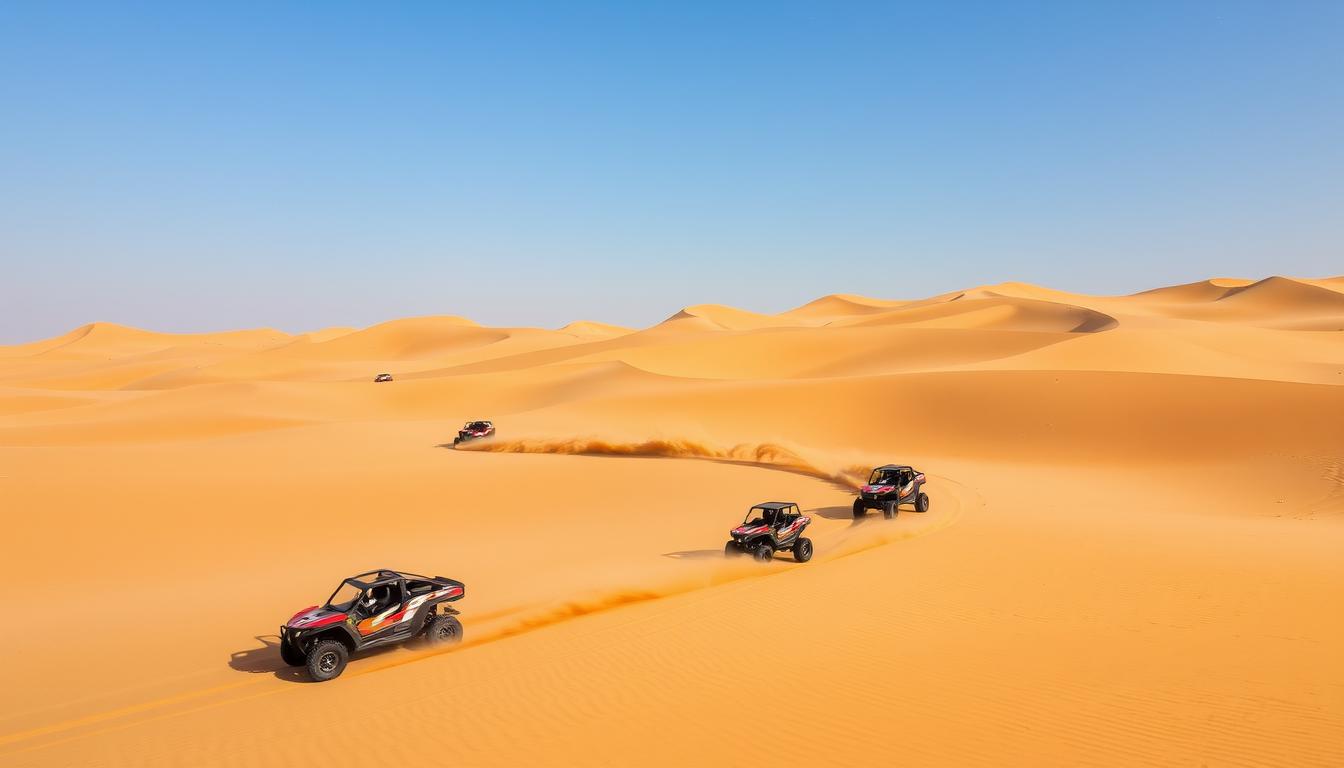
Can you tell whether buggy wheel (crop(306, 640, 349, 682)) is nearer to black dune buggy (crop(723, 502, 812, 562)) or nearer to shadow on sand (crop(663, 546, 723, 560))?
shadow on sand (crop(663, 546, 723, 560))

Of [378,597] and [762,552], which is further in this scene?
[762,552]

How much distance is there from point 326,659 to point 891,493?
13.0 metres

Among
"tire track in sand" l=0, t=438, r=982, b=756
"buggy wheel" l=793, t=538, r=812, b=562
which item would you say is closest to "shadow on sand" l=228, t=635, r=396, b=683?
"tire track in sand" l=0, t=438, r=982, b=756

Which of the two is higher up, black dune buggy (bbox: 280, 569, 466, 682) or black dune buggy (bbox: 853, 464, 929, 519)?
black dune buggy (bbox: 853, 464, 929, 519)

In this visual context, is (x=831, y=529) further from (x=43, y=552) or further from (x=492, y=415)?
(x=492, y=415)

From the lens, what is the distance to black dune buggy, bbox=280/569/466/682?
9.41 meters

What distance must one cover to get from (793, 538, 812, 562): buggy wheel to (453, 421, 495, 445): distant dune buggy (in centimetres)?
2063

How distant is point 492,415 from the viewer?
46.8 meters

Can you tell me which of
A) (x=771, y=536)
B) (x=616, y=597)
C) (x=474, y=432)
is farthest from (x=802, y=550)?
(x=474, y=432)

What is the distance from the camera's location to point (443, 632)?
1042cm

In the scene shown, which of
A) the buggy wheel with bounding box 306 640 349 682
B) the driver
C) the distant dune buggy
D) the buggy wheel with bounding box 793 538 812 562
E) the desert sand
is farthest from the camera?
the distant dune buggy

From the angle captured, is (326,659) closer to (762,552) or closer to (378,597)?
(378,597)

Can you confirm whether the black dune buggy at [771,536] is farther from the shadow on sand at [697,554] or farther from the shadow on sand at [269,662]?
the shadow on sand at [269,662]

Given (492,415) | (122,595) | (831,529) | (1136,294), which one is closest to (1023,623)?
(831,529)
